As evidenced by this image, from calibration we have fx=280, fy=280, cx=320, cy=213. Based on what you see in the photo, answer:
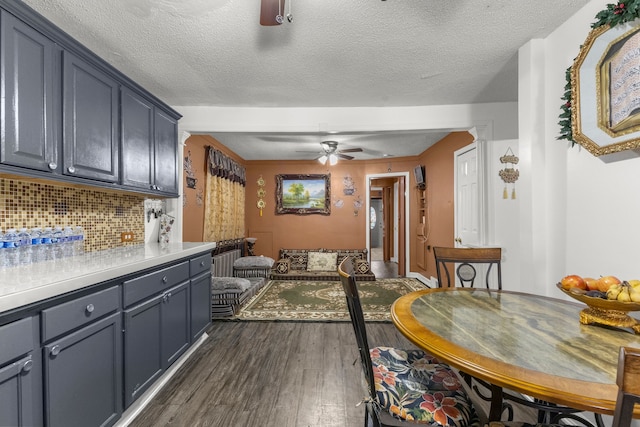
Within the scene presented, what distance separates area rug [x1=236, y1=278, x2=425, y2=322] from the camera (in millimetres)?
3539

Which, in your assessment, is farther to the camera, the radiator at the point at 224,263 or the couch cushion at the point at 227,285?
the radiator at the point at 224,263

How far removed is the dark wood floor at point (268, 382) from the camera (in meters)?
1.79

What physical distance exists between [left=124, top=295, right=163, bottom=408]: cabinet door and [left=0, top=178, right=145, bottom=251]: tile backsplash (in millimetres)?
872

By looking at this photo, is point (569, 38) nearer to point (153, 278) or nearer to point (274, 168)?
point (153, 278)

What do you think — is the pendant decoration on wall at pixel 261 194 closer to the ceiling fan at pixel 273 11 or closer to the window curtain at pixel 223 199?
the window curtain at pixel 223 199

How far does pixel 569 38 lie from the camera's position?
185 centimetres

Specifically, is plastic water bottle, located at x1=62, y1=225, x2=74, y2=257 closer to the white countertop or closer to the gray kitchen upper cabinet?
the white countertop

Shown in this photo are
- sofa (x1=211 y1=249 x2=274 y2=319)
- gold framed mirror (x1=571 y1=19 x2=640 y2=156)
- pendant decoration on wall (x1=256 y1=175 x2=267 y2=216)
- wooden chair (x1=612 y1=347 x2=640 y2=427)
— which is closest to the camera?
wooden chair (x1=612 y1=347 x2=640 y2=427)

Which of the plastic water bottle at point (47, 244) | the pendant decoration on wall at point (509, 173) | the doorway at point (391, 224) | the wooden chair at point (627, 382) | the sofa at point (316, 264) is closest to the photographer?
the wooden chair at point (627, 382)

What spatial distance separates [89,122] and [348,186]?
4.94 metres

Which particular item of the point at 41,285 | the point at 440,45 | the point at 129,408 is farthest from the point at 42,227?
the point at 440,45

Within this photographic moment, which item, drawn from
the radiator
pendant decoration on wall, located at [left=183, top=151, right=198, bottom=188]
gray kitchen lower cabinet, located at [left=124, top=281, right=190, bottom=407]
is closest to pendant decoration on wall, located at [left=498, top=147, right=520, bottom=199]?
gray kitchen lower cabinet, located at [left=124, top=281, right=190, bottom=407]

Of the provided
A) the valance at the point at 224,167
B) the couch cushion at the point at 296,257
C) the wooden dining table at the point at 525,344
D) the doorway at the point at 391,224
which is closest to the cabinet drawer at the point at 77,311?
the wooden dining table at the point at 525,344

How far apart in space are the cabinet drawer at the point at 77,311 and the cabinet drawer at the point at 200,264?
92 cm
